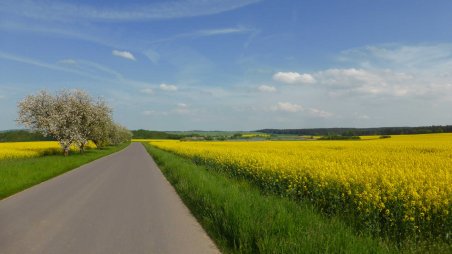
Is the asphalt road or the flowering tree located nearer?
the asphalt road

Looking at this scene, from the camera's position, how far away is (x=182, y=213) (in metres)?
9.90

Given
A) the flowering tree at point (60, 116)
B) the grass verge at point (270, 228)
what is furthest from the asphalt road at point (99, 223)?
the flowering tree at point (60, 116)

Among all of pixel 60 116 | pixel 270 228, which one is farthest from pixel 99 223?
pixel 60 116

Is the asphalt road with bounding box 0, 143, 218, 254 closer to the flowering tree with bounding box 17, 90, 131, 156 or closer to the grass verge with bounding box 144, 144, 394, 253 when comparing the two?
the grass verge with bounding box 144, 144, 394, 253

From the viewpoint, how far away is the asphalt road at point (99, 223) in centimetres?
683

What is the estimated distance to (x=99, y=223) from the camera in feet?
28.7

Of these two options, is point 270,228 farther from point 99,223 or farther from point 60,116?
point 60,116

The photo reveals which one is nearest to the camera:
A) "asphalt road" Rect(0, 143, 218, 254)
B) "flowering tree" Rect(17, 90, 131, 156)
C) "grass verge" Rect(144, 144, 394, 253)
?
"grass verge" Rect(144, 144, 394, 253)

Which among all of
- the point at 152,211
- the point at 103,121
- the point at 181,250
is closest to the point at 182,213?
the point at 152,211

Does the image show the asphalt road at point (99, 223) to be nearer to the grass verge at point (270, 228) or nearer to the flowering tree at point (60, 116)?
the grass verge at point (270, 228)

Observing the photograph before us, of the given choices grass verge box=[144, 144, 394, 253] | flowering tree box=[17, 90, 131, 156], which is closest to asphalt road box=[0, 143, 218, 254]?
grass verge box=[144, 144, 394, 253]

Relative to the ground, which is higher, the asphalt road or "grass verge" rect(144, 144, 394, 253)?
"grass verge" rect(144, 144, 394, 253)

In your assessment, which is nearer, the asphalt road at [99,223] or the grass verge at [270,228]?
the grass verge at [270,228]

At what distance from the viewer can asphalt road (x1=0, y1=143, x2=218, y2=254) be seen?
683cm
